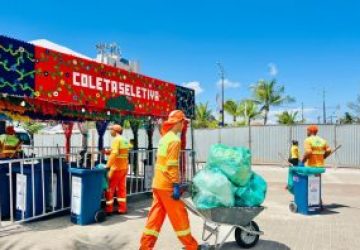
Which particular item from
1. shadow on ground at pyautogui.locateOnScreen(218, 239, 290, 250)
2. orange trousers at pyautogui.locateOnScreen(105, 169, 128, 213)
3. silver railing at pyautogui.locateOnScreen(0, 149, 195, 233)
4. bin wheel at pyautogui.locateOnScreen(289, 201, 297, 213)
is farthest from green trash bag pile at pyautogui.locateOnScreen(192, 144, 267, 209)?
silver railing at pyautogui.locateOnScreen(0, 149, 195, 233)

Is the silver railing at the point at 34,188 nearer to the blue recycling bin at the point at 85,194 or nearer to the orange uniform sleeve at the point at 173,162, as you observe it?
the blue recycling bin at the point at 85,194

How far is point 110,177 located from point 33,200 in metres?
1.49

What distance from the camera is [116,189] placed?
27.6 feet

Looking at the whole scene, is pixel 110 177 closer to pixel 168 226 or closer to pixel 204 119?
pixel 168 226

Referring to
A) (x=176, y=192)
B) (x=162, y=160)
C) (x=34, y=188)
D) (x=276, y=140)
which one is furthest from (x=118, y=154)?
(x=276, y=140)

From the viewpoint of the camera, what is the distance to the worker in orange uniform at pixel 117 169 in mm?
8016

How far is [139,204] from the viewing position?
9.55 meters

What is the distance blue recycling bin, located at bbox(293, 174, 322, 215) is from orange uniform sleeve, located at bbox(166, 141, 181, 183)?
13.7 feet

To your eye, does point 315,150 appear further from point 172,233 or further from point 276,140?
point 276,140

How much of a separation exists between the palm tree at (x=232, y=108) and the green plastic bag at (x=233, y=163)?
36.2m

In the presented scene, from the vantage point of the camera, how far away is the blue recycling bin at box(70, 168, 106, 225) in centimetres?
725

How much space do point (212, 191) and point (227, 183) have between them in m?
0.26

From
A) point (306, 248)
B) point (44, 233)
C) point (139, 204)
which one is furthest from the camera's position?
point (139, 204)

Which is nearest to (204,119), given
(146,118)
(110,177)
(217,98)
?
(217,98)
